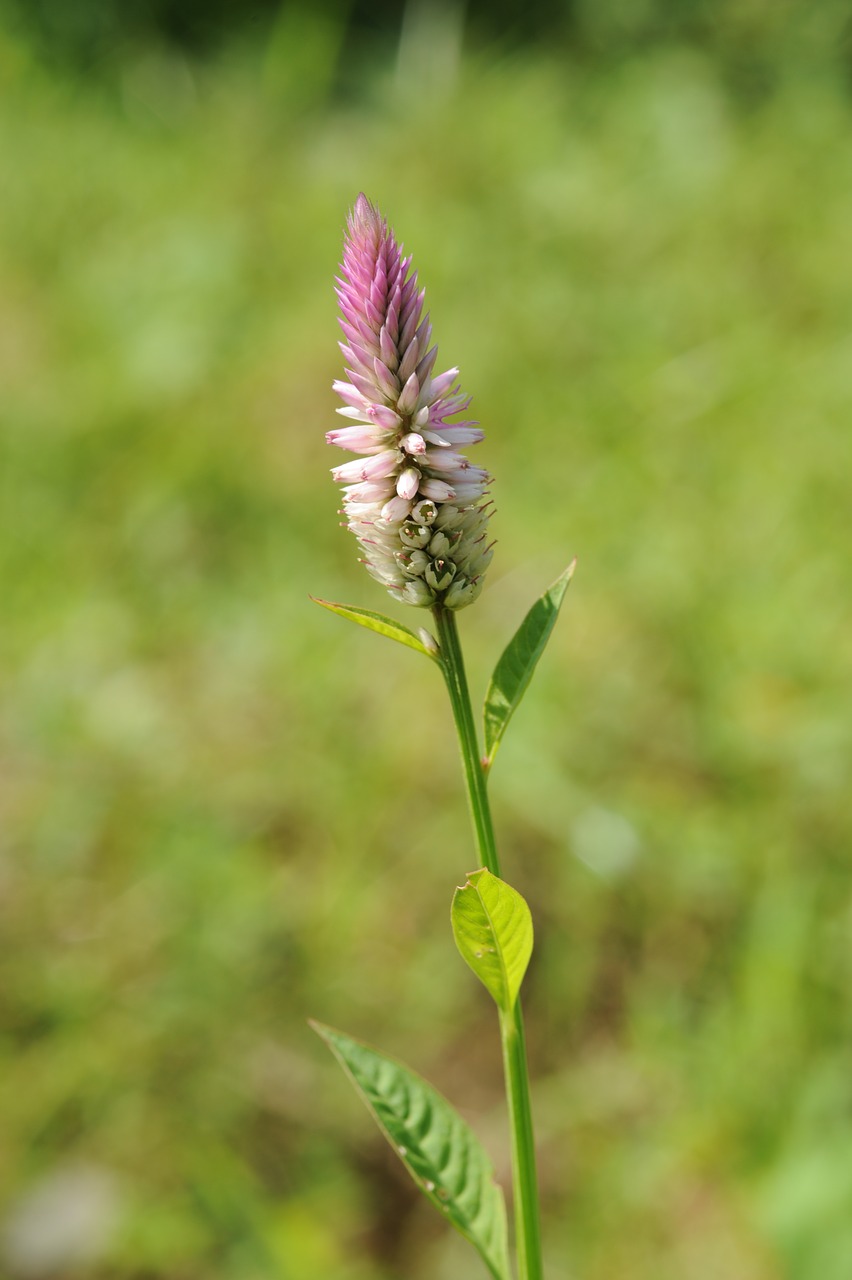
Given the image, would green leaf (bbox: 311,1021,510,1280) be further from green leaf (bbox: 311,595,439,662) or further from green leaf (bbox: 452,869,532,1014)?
green leaf (bbox: 311,595,439,662)

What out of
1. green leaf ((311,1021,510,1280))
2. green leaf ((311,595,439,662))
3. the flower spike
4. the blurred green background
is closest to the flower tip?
the flower spike

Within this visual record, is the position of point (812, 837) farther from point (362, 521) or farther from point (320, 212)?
point (320, 212)

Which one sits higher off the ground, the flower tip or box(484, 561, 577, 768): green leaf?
the flower tip

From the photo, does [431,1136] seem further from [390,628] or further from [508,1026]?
[390,628]

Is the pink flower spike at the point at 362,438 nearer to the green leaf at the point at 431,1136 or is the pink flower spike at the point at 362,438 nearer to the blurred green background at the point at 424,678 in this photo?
the green leaf at the point at 431,1136

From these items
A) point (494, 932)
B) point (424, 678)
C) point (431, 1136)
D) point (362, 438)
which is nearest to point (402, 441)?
point (362, 438)

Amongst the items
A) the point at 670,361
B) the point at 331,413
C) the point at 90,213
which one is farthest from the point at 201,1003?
the point at 90,213

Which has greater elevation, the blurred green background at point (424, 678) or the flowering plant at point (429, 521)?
the blurred green background at point (424, 678)

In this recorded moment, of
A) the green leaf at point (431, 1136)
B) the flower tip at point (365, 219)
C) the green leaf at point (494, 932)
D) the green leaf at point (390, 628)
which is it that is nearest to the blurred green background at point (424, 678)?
the green leaf at point (431, 1136)
